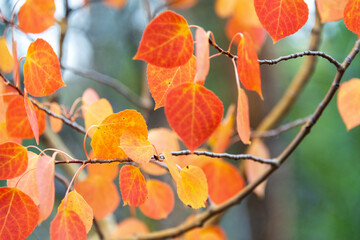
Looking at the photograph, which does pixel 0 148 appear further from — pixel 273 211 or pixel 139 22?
pixel 139 22

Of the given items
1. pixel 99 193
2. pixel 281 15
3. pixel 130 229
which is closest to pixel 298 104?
pixel 130 229

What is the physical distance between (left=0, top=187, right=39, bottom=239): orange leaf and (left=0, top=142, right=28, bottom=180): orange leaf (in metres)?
0.02

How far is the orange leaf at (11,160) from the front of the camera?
12.0 inches

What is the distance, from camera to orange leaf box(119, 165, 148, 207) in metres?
0.31

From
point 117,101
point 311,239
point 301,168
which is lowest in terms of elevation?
point 311,239

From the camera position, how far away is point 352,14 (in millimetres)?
318

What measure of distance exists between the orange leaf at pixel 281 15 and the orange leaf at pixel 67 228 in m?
0.23

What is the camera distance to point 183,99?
0.25 m

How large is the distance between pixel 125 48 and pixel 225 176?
2.70m

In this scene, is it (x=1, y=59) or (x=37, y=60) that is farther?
(x=1, y=59)

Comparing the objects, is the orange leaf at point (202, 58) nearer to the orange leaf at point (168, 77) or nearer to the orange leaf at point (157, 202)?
the orange leaf at point (168, 77)

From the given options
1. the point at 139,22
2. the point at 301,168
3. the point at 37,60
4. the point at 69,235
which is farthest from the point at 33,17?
the point at 301,168

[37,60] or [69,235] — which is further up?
[37,60]

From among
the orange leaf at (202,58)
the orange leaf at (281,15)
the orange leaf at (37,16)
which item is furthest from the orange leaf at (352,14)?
the orange leaf at (37,16)
